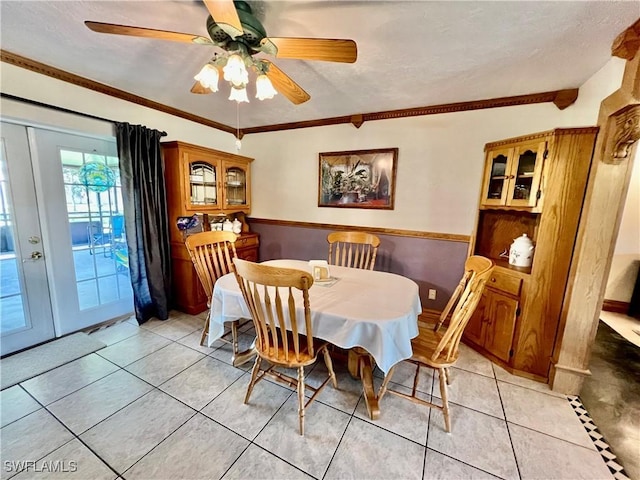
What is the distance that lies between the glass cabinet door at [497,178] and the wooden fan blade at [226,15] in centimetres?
225

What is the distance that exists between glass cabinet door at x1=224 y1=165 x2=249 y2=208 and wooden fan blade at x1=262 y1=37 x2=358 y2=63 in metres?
2.32

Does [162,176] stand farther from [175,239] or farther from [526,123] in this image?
[526,123]

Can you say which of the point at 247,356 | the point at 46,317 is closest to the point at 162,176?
the point at 46,317

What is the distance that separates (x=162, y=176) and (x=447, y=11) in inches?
112

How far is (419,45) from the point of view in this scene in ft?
5.61

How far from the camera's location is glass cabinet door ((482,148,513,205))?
2.26 meters

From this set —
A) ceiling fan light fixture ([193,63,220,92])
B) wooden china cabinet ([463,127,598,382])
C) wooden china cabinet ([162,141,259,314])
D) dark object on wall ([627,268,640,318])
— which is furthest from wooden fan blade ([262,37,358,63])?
dark object on wall ([627,268,640,318])

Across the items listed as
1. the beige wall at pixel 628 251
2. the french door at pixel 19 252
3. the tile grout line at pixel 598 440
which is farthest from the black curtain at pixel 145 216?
the beige wall at pixel 628 251

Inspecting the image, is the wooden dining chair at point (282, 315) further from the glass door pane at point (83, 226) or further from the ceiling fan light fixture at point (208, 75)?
the glass door pane at point (83, 226)

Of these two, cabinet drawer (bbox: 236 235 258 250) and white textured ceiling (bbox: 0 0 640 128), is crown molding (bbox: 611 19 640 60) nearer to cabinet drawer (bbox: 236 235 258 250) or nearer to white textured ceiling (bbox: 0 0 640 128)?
white textured ceiling (bbox: 0 0 640 128)

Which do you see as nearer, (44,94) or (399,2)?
(399,2)

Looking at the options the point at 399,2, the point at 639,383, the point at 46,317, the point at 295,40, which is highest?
the point at 399,2

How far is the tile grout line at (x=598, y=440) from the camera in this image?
138 centimetres

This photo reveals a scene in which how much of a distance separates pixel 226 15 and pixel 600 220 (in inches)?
99.3
